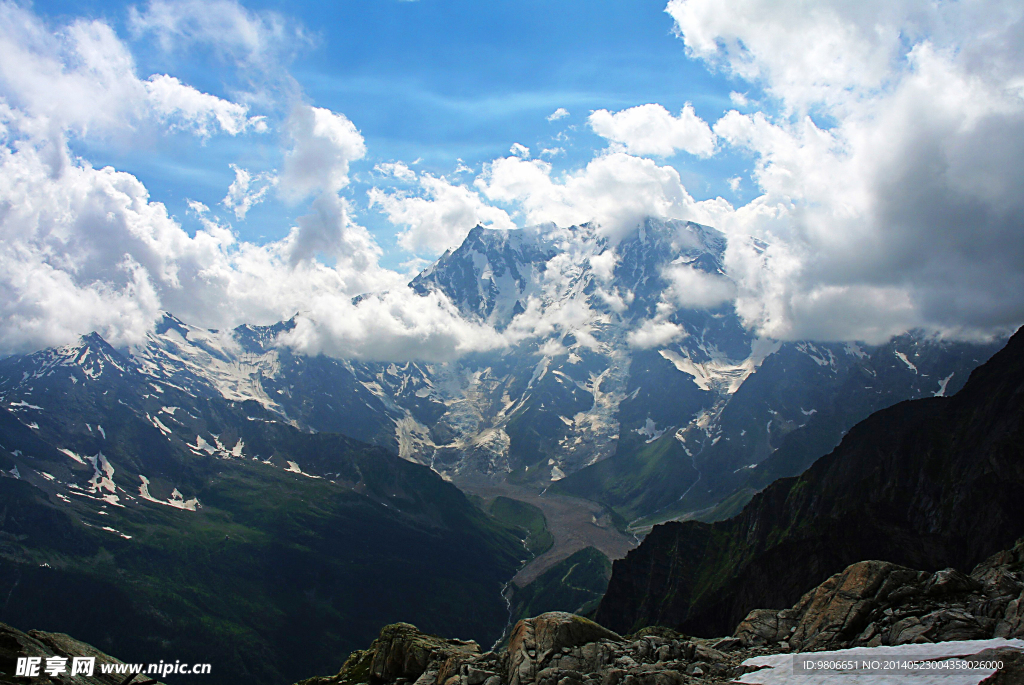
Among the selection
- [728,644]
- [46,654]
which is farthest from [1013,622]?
[46,654]

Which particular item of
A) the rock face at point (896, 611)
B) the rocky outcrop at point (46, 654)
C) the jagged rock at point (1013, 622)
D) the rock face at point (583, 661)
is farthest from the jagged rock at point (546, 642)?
the rocky outcrop at point (46, 654)

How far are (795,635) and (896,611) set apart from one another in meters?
8.87

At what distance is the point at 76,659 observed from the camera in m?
66.6

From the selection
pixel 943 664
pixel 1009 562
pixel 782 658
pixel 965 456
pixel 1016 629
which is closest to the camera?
pixel 943 664

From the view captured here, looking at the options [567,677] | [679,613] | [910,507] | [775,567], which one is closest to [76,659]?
[567,677]

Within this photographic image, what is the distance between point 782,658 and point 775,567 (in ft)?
437

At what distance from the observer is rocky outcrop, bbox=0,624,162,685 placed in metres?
59.6

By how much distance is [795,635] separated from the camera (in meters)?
55.8

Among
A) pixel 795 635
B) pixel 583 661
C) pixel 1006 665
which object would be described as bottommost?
pixel 1006 665

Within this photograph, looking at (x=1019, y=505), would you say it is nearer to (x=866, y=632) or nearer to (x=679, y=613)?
(x=679, y=613)

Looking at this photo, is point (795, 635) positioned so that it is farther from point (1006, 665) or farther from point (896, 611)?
point (1006, 665)

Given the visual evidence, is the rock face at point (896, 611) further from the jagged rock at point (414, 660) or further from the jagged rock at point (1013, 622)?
the jagged rock at point (414, 660)

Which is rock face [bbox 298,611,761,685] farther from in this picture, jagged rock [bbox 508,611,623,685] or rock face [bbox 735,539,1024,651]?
rock face [bbox 735,539,1024,651]

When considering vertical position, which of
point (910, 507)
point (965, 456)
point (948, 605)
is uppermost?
point (965, 456)
